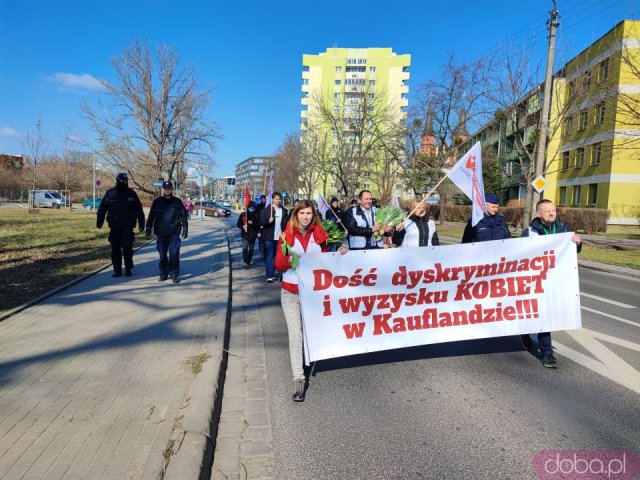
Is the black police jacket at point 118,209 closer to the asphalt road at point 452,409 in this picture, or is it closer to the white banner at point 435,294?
the asphalt road at point 452,409

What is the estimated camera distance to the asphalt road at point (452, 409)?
310 cm

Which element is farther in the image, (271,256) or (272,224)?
(272,224)

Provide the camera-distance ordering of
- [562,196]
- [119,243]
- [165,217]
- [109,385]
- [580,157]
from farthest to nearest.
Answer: [562,196] < [580,157] < [119,243] < [165,217] < [109,385]

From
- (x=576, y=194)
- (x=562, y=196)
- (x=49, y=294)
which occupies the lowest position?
(x=49, y=294)

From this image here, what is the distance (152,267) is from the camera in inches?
Result: 421

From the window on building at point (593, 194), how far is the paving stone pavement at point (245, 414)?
37.2 m

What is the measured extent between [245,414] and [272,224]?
6985mm

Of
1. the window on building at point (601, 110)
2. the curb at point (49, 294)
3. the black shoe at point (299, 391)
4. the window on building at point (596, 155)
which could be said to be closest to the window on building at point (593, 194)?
the window on building at point (596, 155)

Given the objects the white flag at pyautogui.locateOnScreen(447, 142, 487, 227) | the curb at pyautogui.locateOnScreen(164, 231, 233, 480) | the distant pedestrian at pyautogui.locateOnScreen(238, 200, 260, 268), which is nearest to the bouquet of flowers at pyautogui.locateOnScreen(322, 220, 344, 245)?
the curb at pyautogui.locateOnScreen(164, 231, 233, 480)

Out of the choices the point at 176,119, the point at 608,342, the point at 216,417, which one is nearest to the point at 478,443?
the point at 216,417

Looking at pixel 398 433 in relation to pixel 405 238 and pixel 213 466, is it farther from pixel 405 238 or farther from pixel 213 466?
pixel 405 238

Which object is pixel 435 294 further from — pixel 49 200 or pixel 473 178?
pixel 49 200

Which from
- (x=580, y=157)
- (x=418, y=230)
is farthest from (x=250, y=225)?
(x=580, y=157)

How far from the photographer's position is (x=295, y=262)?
159 inches
